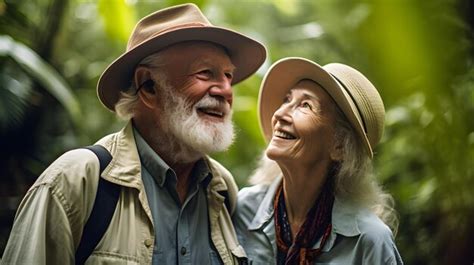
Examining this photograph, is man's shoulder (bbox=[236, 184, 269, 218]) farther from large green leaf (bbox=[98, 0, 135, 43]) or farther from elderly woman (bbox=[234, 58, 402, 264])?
large green leaf (bbox=[98, 0, 135, 43])

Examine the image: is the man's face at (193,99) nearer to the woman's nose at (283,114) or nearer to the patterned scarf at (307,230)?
the woman's nose at (283,114)

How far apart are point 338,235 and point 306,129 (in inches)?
14.8

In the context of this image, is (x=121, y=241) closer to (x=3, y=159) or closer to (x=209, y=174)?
(x=209, y=174)

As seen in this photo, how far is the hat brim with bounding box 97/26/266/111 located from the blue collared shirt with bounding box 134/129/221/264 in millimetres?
212

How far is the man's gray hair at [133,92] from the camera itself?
6.43 ft

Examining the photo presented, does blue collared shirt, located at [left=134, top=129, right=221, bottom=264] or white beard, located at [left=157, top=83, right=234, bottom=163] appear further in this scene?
white beard, located at [left=157, top=83, right=234, bottom=163]

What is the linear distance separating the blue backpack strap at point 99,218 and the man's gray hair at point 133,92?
0.33 metres

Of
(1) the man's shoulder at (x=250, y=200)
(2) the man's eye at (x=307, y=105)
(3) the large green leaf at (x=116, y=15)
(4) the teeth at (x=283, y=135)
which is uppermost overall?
(3) the large green leaf at (x=116, y=15)

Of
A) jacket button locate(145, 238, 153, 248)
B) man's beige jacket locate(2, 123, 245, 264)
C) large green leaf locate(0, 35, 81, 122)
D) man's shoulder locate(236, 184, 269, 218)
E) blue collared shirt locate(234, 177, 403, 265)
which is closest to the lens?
man's beige jacket locate(2, 123, 245, 264)

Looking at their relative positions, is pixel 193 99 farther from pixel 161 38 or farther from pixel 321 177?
pixel 321 177

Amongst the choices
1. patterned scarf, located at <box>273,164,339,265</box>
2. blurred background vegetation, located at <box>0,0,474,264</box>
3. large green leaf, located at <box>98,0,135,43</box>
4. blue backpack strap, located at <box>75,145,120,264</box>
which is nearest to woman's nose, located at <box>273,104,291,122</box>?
patterned scarf, located at <box>273,164,339,265</box>

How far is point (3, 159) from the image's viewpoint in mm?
3082

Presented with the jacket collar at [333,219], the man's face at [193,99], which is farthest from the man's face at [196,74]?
the jacket collar at [333,219]

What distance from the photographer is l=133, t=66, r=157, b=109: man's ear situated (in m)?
1.98
